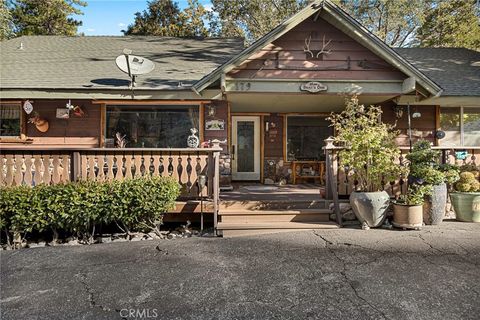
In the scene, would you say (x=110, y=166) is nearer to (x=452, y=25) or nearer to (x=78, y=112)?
(x=78, y=112)

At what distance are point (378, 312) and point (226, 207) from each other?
3670 millimetres

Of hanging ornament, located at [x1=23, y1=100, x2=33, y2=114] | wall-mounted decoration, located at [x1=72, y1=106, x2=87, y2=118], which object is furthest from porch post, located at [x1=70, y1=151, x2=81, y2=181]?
hanging ornament, located at [x1=23, y1=100, x2=33, y2=114]

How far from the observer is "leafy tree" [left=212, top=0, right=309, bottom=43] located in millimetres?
20844

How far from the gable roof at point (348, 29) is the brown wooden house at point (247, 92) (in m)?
0.02

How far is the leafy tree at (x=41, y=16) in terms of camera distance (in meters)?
19.0

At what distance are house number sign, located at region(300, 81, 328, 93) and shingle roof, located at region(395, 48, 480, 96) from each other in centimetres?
338

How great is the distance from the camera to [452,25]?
17.7 meters

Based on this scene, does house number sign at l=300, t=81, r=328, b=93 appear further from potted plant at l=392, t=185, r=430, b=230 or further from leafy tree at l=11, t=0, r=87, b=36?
leafy tree at l=11, t=0, r=87, b=36

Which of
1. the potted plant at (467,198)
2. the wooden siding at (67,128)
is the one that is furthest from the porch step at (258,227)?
the wooden siding at (67,128)

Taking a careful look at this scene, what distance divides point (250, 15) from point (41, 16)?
1391 centimetres

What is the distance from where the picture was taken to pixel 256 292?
327 centimetres

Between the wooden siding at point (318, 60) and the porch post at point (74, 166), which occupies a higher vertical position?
the wooden siding at point (318, 60)

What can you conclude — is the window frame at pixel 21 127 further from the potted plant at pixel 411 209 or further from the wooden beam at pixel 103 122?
the potted plant at pixel 411 209

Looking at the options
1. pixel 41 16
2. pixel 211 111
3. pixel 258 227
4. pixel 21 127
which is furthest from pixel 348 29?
pixel 41 16
